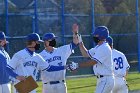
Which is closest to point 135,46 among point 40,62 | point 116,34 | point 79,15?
point 116,34

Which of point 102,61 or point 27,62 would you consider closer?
point 27,62

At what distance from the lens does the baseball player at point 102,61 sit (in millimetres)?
10367

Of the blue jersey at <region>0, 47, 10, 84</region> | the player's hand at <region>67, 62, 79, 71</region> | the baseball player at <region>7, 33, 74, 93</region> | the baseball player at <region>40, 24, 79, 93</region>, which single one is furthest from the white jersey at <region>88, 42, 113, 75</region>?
the blue jersey at <region>0, 47, 10, 84</region>

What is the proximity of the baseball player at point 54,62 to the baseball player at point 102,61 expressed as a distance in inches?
30.9

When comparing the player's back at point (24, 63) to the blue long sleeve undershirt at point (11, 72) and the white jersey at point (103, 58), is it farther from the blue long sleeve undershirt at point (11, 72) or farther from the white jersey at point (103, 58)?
the white jersey at point (103, 58)

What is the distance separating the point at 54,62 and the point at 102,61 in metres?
1.36

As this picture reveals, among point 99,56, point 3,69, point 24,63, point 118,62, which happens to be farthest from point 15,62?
point 118,62

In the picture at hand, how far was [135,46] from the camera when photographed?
1211 inches

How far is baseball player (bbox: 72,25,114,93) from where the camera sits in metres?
10.4

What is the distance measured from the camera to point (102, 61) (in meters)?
10.4

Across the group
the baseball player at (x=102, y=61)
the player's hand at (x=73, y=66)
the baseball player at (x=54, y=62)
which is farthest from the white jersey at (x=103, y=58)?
the baseball player at (x=54, y=62)

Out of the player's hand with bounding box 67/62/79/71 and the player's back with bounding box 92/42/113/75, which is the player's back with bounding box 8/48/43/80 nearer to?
the player's hand with bounding box 67/62/79/71

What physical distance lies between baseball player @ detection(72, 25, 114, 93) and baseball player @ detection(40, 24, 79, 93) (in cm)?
78

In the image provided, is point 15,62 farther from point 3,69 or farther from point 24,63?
point 3,69
